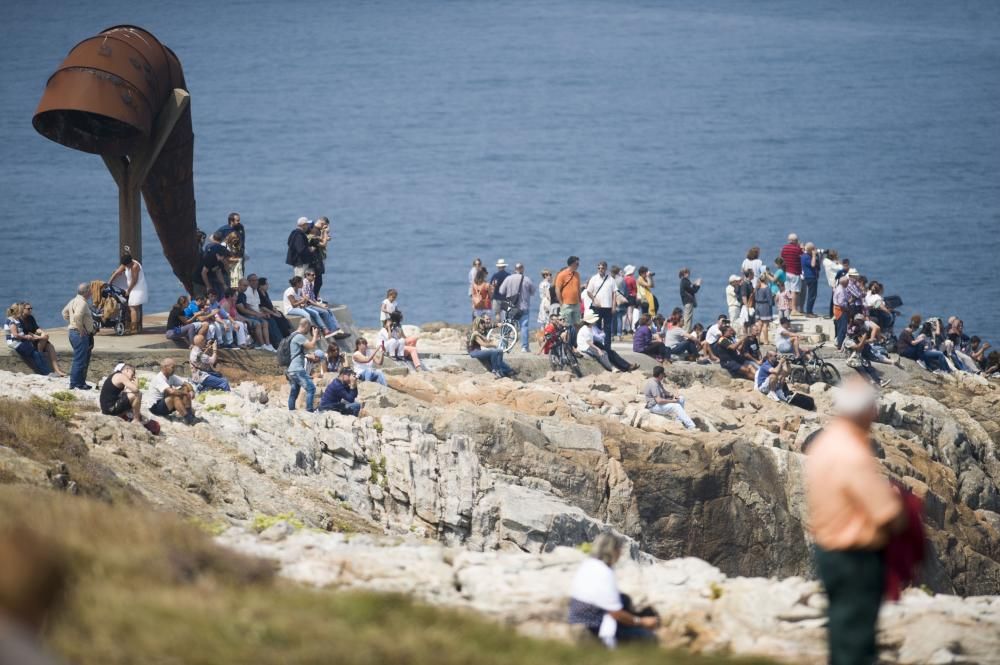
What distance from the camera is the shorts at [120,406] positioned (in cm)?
1819

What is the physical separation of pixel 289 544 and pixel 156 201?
49.5ft

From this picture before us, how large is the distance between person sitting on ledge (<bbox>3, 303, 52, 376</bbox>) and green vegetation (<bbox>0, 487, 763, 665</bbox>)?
1240 cm

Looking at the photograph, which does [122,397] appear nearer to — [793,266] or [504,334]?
[504,334]

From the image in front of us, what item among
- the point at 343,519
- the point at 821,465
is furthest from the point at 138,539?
the point at 343,519

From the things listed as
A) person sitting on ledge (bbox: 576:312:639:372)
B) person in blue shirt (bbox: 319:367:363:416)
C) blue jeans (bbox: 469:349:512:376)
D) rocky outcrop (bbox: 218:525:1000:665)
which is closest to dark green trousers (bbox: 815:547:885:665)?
rocky outcrop (bbox: 218:525:1000:665)

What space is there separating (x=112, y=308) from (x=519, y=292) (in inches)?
330

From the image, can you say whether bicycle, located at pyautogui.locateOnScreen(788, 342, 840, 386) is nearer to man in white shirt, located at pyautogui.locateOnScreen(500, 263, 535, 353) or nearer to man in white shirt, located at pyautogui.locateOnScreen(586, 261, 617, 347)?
man in white shirt, located at pyautogui.locateOnScreen(586, 261, 617, 347)

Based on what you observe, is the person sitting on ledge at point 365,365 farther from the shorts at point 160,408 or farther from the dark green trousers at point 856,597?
the dark green trousers at point 856,597

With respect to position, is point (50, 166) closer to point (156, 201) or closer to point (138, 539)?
point (156, 201)

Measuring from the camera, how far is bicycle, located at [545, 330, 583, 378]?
95.6 feet

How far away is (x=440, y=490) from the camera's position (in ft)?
66.2

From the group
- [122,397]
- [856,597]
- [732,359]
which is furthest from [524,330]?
[856,597]

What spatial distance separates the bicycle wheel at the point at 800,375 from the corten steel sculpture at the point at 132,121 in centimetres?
1354

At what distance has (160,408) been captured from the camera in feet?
63.3
